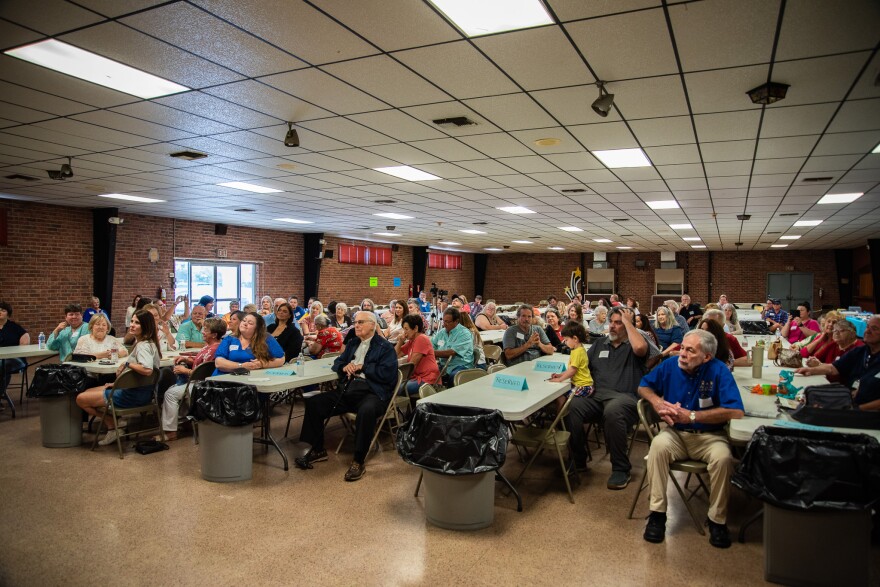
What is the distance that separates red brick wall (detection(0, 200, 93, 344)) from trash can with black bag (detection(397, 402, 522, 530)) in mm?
8780

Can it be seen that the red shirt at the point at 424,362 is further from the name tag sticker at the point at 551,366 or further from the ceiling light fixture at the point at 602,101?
the ceiling light fixture at the point at 602,101

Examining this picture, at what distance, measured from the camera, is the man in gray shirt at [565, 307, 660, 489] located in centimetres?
435

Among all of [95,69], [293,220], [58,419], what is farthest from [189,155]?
[293,220]

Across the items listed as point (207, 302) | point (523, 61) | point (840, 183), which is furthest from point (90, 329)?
point (840, 183)

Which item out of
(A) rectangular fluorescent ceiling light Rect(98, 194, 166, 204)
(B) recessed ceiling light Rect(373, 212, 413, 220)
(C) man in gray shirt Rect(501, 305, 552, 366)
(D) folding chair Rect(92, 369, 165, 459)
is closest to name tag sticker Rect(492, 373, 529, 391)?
(C) man in gray shirt Rect(501, 305, 552, 366)

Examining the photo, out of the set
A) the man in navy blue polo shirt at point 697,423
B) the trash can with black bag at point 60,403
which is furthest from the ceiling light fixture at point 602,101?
the trash can with black bag at point 60,403

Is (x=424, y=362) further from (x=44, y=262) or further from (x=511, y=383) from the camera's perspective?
→ (x=44, y=262)

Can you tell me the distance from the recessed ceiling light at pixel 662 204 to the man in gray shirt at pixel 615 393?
15.4ft

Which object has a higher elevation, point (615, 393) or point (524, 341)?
point (524, 341)

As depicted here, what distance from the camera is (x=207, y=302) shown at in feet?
29.8

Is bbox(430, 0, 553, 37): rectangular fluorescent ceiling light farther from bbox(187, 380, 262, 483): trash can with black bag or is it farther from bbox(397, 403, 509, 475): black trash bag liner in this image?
bbox(187, 380, 262, 483): trash can with black bag

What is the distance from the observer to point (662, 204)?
29.6ft

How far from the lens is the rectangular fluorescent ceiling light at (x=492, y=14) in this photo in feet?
8.78

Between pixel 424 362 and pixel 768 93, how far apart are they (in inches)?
144
